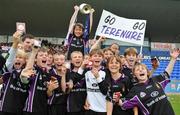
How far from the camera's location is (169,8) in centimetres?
2309

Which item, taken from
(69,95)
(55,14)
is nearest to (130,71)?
(69,95)

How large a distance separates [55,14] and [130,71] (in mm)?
17313

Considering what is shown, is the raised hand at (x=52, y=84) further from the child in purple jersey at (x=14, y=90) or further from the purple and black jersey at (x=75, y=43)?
the purple and black jersey at (x=75, y=43)

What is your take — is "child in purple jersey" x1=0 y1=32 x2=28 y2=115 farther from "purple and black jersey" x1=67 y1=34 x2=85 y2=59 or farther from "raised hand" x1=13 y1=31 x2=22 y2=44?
"purple and black jersey" x1=67 y1=34 x2=85 y2=59

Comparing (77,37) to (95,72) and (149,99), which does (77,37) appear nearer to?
(95,72)

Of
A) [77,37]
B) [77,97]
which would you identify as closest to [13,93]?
[77,97]

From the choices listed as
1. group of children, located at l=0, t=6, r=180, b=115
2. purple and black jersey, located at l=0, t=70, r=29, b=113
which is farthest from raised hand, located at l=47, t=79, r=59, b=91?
purple and black jersey, located at l=0, t=70, r=29, b=113

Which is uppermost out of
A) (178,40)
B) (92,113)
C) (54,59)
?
(178,40)

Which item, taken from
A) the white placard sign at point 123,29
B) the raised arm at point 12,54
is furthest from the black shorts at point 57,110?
the white placard sign at point 123,29

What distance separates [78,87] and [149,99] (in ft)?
3.73

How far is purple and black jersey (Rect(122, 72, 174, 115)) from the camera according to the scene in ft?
17.7

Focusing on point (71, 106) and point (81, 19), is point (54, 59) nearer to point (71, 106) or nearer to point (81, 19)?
point (71, 106)

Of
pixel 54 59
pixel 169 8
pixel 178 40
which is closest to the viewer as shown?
pixel 54 59

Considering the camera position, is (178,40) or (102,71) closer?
(102,71)
